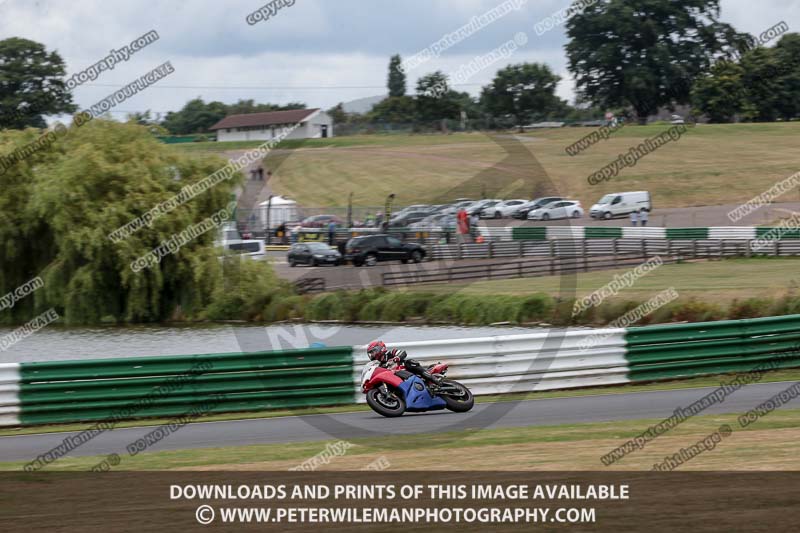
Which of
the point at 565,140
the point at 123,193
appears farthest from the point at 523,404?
the point at 565,140

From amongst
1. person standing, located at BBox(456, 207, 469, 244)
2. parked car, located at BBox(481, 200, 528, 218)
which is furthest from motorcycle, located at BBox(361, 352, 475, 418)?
parked car, located at BBox(481, 200, 528, 218)

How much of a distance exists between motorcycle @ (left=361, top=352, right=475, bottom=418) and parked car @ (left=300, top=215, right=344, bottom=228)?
1695 inches

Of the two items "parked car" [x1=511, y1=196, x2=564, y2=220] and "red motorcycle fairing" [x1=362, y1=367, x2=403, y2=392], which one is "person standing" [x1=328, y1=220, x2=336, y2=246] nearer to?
"parked car" [x1=511, y1=196, x2=564, y2=220]

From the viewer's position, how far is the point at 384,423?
41.1 ft

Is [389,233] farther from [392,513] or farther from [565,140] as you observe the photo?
[392,513]

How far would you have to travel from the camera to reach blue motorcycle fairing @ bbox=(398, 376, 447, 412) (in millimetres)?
12836

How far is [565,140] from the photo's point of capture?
78.2 m

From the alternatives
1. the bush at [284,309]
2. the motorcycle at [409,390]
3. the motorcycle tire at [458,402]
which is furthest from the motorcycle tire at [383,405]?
the bush at [284,309]

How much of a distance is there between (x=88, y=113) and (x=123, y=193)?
402cm

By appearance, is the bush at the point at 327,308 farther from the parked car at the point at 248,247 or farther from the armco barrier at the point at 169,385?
the armco barrier at the point at 169,385

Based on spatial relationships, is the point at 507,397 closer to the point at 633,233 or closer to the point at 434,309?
the point at 434,309

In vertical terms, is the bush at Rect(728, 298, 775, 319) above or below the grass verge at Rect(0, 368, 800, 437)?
above

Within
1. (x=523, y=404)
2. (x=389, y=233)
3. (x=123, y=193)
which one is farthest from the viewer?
(x=389, y=233)

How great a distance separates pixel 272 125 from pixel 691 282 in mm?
68981
